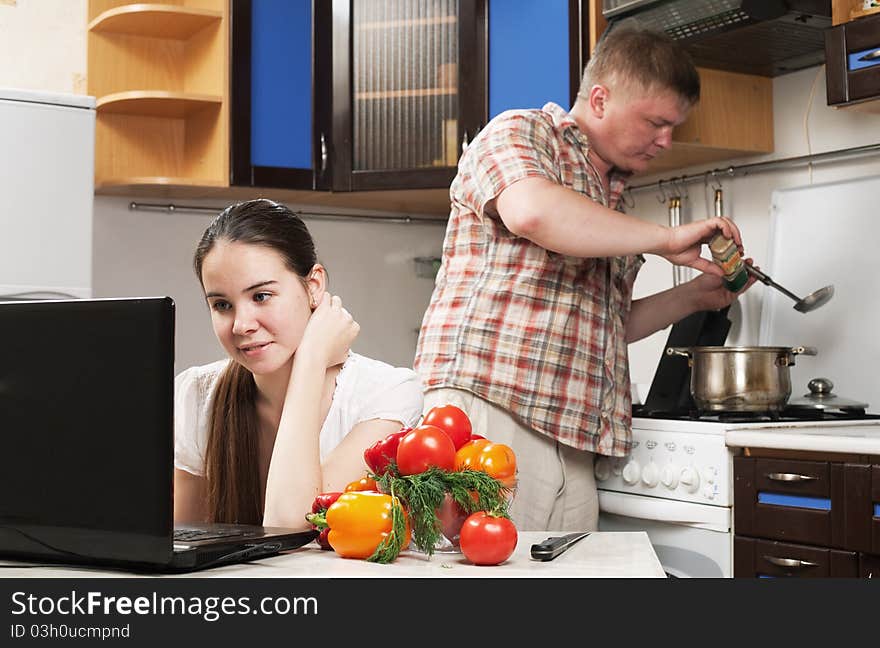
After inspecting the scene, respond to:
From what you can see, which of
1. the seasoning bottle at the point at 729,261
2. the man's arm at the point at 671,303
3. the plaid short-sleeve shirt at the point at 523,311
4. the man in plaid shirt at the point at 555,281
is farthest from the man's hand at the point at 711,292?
the plaid short-sleeve shirt at the point at 523,311

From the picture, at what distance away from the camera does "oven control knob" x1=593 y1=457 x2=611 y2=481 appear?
2.48 meters

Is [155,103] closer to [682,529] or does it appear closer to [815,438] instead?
[682,529]

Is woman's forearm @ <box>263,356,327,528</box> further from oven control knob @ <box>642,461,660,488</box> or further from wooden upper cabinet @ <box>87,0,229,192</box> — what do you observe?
wooden upper cabinet @ <box>87,0,229,192</box>

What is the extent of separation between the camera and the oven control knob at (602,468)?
97.5 inches

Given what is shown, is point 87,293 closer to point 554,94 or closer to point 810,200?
point 554,94

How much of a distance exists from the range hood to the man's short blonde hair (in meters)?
0.24

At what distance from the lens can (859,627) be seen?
0.77 m

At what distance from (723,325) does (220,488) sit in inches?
61.6

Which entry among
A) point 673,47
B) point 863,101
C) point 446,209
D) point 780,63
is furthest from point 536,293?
point 446,209

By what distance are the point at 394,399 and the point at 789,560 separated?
895 mm

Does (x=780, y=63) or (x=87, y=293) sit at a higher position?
(x=780, y=63)

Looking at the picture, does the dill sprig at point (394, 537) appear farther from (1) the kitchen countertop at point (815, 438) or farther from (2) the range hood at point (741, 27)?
(2) the range hood at point (741, 27)

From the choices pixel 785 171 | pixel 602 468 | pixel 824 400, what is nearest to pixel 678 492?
pixel 602 468

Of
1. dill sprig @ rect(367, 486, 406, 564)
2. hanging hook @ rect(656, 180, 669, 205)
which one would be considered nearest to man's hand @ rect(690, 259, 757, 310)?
hanging hook @ rect(656, 180, 669, 205)
